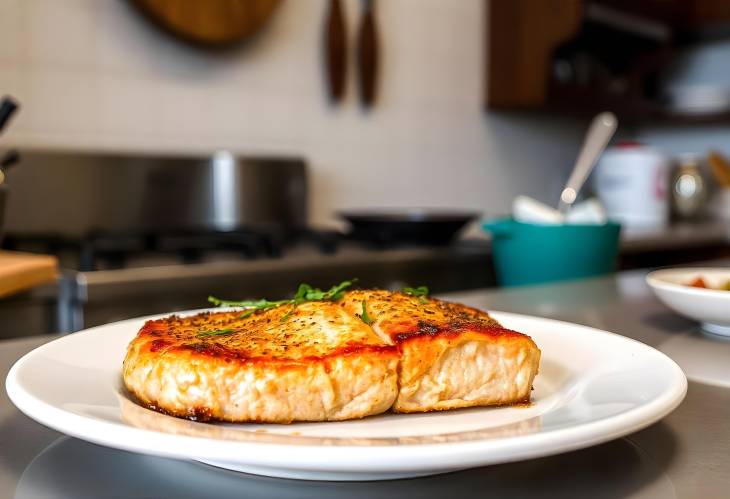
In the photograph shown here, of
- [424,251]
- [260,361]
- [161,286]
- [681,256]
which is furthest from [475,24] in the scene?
[260,361]

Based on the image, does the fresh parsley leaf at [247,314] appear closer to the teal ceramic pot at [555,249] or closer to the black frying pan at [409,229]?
the teal ceramic pot at [555,249]

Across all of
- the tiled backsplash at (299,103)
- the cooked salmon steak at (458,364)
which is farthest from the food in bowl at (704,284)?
the tiled backsplash at (299,103)

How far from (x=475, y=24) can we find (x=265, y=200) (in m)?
1.24

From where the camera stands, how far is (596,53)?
3354 mm

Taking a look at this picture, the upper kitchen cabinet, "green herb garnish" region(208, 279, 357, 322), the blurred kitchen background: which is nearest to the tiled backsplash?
the blurred kitchen background

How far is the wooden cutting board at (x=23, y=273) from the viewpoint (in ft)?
3.75

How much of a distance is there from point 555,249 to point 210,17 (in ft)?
3.80

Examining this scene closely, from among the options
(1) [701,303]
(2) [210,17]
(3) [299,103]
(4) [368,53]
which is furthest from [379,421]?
(4) [368,53]

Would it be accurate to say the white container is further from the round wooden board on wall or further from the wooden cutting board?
the wooden cutting board

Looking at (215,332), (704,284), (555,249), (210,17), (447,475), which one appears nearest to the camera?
(447,475)

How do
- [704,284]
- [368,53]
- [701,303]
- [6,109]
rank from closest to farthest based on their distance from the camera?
[701,303], [704,284], [6,109], [368,53]

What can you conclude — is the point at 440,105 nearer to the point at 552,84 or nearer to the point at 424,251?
the point at 552,84

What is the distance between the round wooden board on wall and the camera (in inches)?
78.7

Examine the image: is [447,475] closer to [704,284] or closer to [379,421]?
[379,421]
